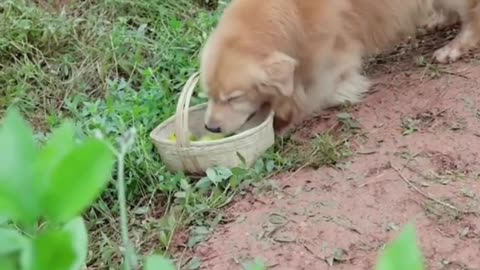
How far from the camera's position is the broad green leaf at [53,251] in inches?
27.9

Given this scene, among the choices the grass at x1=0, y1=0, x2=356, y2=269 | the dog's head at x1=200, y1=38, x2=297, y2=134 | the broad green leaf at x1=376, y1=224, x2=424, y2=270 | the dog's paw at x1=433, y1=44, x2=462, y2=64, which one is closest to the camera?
the broad green leaf at x1=376, y1=224, x2=424, y2=270

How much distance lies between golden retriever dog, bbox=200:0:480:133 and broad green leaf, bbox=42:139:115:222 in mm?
3259

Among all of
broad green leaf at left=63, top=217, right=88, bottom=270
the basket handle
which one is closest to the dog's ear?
the basket handle

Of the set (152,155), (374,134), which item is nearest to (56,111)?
(152,155)

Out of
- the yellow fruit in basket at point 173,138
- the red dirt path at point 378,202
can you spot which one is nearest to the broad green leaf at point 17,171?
the red dirt path at point 378,202

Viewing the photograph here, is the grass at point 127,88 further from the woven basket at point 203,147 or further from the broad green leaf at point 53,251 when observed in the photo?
the broad green leaf at point 53,251

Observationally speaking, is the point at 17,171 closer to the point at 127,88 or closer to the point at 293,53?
the point at 293,53

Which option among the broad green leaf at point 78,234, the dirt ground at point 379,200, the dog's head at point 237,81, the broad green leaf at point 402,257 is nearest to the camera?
the broad green leaf at point 402,257

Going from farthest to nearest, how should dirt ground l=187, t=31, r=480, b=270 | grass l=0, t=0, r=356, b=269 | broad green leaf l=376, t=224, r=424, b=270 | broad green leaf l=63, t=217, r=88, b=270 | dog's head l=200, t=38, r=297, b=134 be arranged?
dog's head l=200, t=38, r=297, b=134 < grass l=0, t=0, r=356, b=269 < dirt ground l=187, t=31, r=480, b=270 < broad green leaf l=63, t=217, r=88, b=270 < broad green leaf l=376, t=224, r=424, b=270

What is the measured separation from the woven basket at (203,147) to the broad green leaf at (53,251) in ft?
10.3

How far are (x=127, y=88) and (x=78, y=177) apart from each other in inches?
167

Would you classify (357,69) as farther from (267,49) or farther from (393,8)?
A: (267,49)

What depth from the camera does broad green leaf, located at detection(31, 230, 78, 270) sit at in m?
0.71

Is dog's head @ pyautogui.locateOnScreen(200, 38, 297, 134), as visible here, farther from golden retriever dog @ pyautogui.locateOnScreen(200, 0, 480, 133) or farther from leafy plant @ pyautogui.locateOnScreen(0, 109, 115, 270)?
leafy plant @ pyautogui.locateOnScreen(0, 109, 115, 270)
